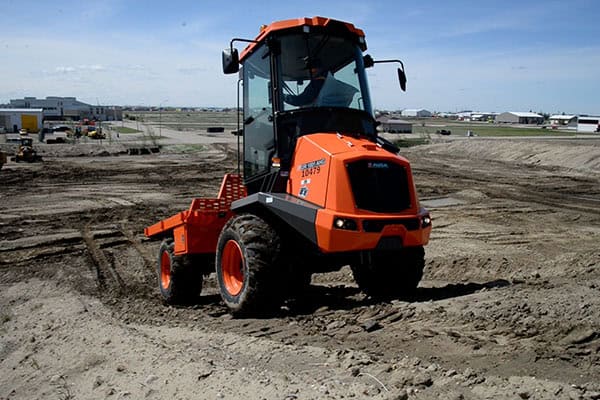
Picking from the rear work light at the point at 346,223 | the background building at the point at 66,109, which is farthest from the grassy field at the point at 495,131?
the background building at the point at 66,109

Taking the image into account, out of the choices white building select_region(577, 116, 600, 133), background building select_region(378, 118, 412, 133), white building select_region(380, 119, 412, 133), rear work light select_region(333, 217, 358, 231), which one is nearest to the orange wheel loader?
rear work light select_region(333, 217, 358, 231)

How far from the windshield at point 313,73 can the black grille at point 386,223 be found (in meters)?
1.61

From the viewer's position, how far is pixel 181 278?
7.60 meters

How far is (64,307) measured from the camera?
778cm

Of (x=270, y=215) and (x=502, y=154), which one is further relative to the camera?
(x=502, y=154)

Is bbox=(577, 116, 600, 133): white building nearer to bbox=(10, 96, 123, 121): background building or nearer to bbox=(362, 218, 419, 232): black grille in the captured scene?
bbox=(10, 96, 123, 121): background building

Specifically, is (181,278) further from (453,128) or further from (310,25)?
(453,128)

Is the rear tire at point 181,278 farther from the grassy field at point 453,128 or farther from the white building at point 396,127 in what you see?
the white building at point 396,127

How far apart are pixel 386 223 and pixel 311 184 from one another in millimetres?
897

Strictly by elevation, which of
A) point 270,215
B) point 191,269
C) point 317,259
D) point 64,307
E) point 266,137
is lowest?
point 64,307

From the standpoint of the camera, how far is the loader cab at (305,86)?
20.1 feet

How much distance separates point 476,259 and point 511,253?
1.18m

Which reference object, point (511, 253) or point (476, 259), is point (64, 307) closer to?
point (476, 259)

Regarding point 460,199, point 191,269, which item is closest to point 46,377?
point 191,269
